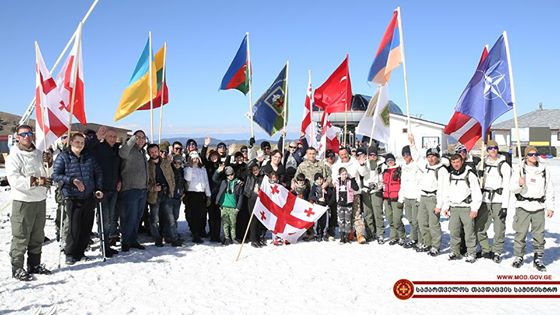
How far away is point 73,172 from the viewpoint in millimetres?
6246

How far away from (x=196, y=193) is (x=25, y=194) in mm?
3292

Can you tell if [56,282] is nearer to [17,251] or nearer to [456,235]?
[17,251]

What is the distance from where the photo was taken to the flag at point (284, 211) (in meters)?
7.88

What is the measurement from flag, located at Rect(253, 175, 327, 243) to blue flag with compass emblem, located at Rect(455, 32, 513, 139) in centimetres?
335

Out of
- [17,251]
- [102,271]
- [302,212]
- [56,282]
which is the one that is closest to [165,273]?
[102,271]

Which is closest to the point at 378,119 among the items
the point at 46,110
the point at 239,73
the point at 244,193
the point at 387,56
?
the point at 387,56

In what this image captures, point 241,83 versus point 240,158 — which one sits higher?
point 241,83

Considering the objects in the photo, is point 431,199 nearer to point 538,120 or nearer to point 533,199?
point 533,199

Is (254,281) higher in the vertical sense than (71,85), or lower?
lower

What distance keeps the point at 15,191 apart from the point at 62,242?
1365mm

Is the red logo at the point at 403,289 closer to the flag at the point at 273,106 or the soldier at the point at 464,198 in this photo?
the soldier at the point at 464,198

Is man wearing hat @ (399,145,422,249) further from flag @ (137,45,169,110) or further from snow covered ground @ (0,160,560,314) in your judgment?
flag @ (137,45,169,110)

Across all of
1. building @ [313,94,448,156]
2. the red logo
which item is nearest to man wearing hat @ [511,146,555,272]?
the red logo

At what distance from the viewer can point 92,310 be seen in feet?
16.1
